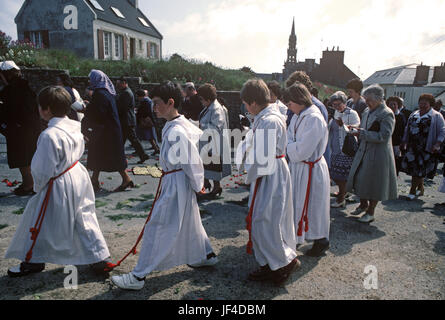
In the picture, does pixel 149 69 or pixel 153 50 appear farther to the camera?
pixel 153 50

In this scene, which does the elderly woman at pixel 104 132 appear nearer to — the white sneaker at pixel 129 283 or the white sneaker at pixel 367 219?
the white sneaker at pixel 129 283

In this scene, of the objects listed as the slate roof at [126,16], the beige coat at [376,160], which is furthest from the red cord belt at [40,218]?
the slate roof at [126,16]

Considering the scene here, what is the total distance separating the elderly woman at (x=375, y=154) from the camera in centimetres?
489

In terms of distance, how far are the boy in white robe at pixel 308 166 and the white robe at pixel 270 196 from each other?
49 cm

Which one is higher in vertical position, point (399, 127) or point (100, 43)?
point (100, 43)

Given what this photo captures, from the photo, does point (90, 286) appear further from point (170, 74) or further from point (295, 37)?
point (295, 37)

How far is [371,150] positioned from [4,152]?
10429mm

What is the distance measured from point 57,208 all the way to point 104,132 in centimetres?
328

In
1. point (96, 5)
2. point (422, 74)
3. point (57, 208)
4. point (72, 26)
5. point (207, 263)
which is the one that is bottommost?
point (207, 263)

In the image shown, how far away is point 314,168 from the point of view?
3900 mm

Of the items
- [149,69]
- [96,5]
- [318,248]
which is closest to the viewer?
[318,248]

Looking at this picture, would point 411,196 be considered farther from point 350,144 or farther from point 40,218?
point 40,218

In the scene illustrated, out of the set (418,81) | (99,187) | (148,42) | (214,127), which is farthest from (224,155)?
(418,81)

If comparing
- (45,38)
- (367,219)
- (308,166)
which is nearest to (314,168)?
(308,166)
